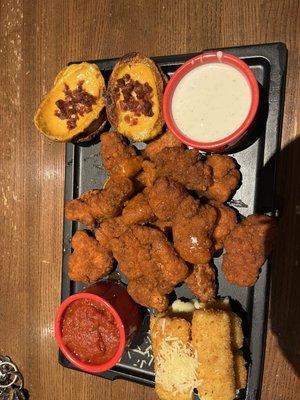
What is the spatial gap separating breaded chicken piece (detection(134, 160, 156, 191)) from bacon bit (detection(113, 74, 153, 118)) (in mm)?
161

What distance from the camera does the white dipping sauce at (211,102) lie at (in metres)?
1.48

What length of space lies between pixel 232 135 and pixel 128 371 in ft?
3.44

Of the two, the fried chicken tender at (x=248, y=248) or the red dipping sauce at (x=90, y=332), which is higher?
the fried chicken tender at (x=248, y=248)

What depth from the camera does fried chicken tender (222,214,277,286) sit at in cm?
148

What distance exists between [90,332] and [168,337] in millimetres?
291

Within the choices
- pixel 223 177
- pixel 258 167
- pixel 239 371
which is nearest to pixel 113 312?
pixel 239 371

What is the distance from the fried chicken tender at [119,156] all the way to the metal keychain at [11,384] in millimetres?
1170

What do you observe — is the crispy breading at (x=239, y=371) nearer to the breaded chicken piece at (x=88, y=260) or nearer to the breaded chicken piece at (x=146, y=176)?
the breaded chicken piece at (x=88, y=260)

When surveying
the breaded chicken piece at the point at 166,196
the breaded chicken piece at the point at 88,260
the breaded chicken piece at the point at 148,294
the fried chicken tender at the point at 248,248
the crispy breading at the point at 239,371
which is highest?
the breaded chicken piece at the point at 166,196

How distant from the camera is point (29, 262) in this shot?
2.11 metres

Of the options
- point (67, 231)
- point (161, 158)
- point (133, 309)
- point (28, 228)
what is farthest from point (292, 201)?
point (28, 228)

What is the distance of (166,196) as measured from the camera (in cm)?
153

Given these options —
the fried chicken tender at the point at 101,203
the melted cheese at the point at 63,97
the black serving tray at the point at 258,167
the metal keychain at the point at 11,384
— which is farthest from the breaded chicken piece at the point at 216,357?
the metal keychain at the point at 11,384

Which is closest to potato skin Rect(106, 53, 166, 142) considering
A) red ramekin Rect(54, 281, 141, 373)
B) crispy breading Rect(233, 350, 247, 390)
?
red ramekin Rect(54, 281, 141, 373)
